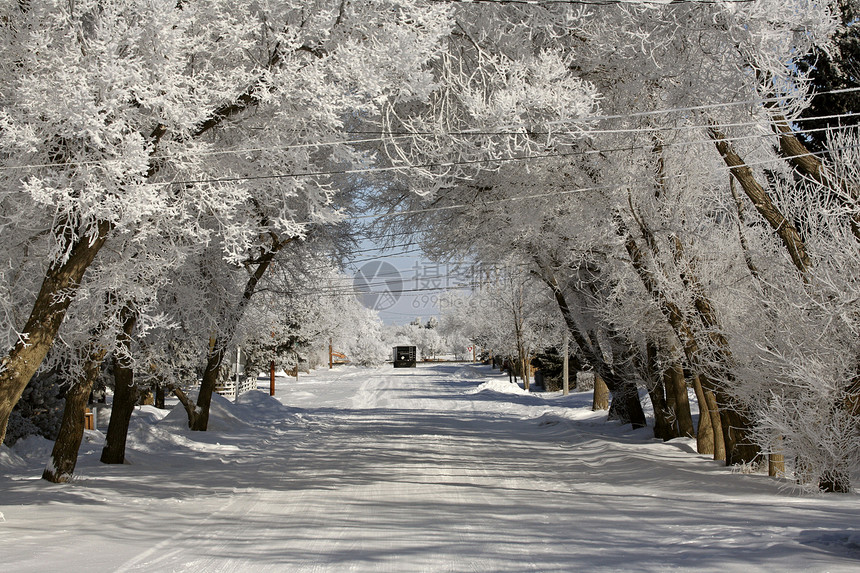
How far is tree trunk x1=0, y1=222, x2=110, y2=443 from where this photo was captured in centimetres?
902

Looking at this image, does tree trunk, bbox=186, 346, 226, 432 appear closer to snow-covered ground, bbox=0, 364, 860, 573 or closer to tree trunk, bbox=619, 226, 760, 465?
snow-covered ground, bbox=0, 364, 860, 573

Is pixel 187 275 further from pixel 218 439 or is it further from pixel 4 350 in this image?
pixel 218 439

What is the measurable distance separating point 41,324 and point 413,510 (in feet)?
16.5

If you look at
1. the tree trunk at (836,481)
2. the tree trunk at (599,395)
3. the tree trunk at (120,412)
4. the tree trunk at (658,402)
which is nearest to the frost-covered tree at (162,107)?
the tree trunk at (120,412)

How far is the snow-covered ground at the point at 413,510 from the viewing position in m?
7.50

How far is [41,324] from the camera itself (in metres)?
9.12

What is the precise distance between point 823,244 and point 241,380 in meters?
38.9

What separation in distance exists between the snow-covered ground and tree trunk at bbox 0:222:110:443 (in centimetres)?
160

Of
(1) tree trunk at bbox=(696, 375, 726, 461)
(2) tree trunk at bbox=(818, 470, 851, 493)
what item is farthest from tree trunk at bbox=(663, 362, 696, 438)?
(2) tree trunk at bbox=(818, 470, 851, 493)

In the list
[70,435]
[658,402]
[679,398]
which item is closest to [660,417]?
[658,402]

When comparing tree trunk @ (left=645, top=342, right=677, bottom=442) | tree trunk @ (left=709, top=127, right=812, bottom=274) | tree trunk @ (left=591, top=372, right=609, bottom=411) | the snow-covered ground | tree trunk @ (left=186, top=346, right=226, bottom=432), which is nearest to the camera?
the snow-covered ground

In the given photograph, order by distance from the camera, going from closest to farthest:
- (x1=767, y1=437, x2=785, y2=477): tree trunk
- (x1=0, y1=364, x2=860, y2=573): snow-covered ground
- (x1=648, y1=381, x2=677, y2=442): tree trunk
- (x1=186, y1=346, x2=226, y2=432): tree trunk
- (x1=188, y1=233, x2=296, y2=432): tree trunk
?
(x1=0, y1=364, x2=860, y2=573): snow-covered ground → (x1=767, y1=437, x2=785, y2=477): tree trunk → (x1=188, y1=233, x2=296, y2=432): tree trunk → (x1=648, y1=381, x2=677, y2=442): tree trunk → (x1=186, y1=346, x2=226, y2=432): tree trunk

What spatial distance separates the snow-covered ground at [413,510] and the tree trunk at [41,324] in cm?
160

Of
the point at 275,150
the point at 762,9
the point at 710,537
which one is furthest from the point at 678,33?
the point at 710,537
